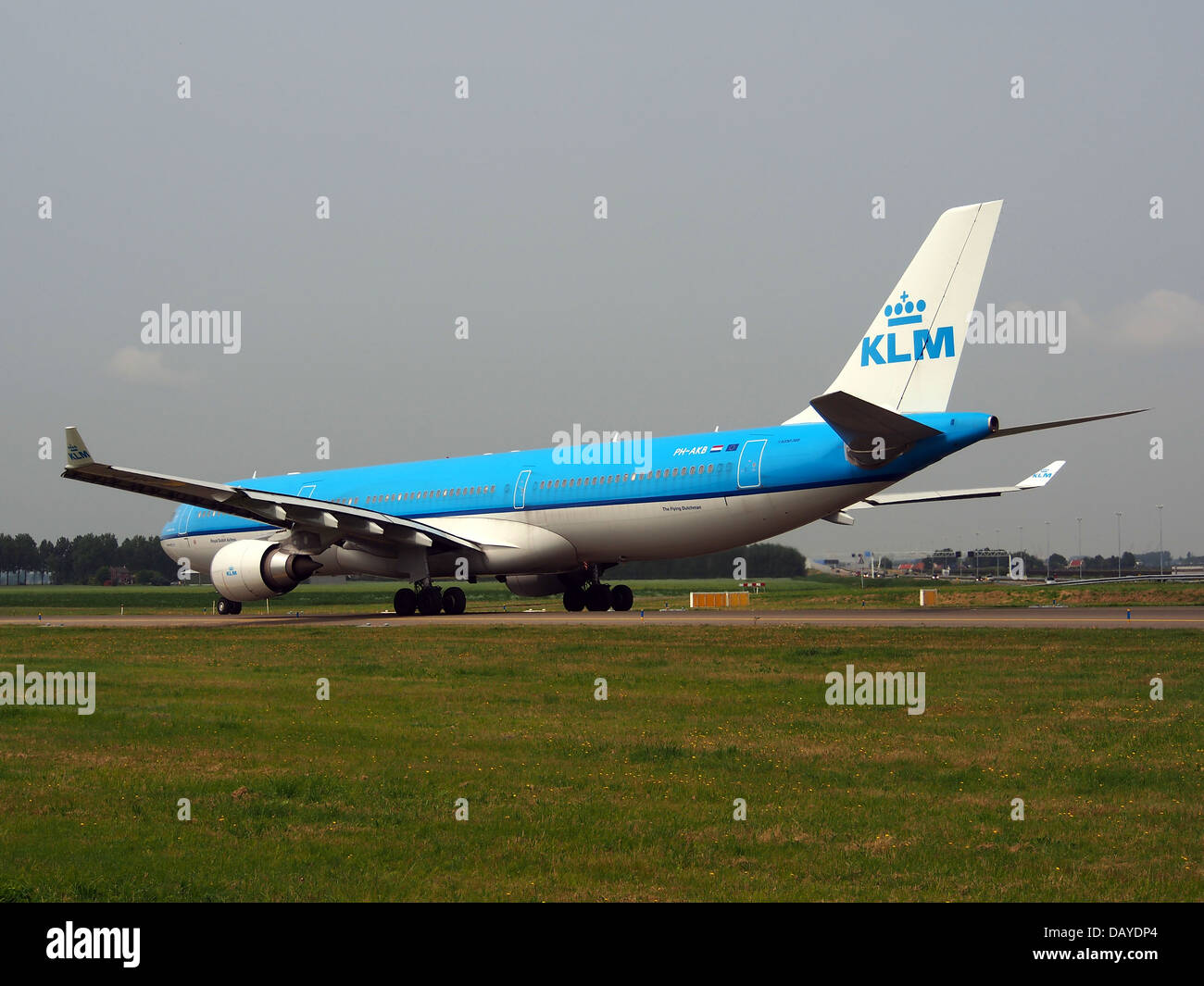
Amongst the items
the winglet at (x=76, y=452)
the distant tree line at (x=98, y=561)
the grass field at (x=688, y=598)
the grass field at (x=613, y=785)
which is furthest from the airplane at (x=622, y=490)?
the distant tree line at (x=98, y=561)

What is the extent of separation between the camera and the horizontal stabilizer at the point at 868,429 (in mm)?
25031

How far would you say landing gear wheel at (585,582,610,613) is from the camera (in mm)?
38375

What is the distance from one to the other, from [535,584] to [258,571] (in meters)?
9.59

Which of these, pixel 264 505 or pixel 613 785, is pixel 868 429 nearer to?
pixel 264 505

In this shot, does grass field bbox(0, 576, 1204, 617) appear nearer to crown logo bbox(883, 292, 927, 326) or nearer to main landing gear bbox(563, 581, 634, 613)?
main landing gear bbox(563, 581, 634, 613)

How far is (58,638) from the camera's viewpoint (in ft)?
85.8

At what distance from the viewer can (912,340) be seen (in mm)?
28359

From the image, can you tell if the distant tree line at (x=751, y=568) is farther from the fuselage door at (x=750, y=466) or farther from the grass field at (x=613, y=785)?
the grass field at (x=613, y=785)

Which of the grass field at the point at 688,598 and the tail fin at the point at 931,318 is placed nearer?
the tail fin at the point at 931,318

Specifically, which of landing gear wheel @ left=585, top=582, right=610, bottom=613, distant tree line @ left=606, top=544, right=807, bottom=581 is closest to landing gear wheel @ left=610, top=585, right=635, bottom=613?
landing gear wheel @ left=585, top=582, right=610, bottom=613

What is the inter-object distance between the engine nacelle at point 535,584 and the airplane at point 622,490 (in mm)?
56

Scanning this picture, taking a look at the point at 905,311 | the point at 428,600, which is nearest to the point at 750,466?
the point at 905,311

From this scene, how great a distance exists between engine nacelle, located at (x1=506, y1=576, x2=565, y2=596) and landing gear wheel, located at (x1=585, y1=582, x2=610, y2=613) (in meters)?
1.27
